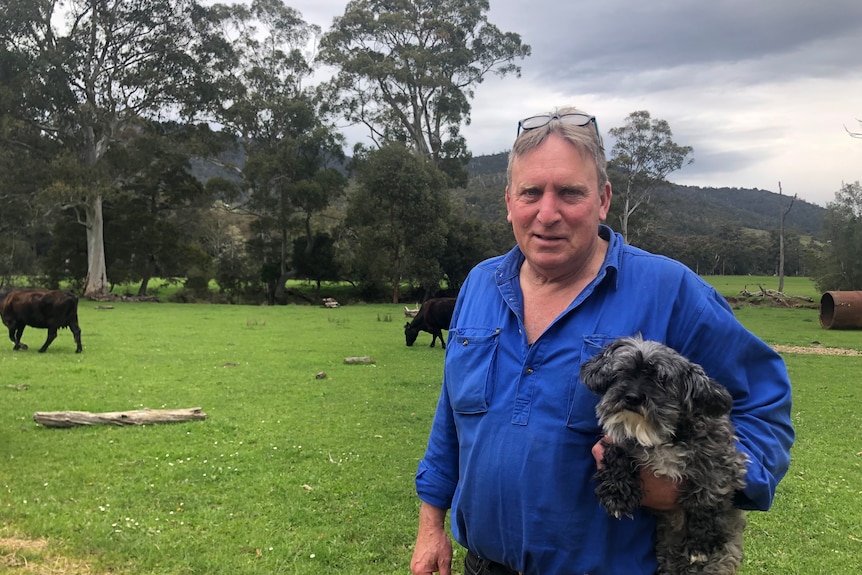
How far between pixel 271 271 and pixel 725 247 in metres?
57.9

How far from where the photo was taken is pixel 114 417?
8609mm

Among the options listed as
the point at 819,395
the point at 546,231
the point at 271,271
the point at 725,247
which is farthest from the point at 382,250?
the point at 725,247

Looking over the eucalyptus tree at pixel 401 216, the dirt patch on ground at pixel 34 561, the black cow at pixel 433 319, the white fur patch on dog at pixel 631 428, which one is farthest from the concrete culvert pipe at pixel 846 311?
the dirt patch on ground at pixel 34 561

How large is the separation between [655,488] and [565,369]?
0.46 m

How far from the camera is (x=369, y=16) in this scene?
154ft

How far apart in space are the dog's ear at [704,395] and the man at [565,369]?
139 mm

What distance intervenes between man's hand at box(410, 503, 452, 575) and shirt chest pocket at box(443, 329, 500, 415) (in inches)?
22.6

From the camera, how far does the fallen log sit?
8406 millimetres

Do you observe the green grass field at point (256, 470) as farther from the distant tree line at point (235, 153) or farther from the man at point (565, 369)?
the distant tree line at point (235, 153)

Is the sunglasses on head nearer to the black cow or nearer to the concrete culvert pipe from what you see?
the black cow

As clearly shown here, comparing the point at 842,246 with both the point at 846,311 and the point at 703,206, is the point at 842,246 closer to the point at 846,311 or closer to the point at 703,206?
the point at 846,311

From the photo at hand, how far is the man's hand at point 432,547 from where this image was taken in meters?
2.59

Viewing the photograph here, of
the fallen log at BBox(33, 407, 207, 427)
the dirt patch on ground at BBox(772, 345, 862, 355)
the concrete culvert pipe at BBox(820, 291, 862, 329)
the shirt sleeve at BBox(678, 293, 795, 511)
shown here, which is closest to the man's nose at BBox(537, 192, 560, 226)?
the shirt sleeve at BBox(678, 293, 795, 511)

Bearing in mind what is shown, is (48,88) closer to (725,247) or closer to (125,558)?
(125,558)
